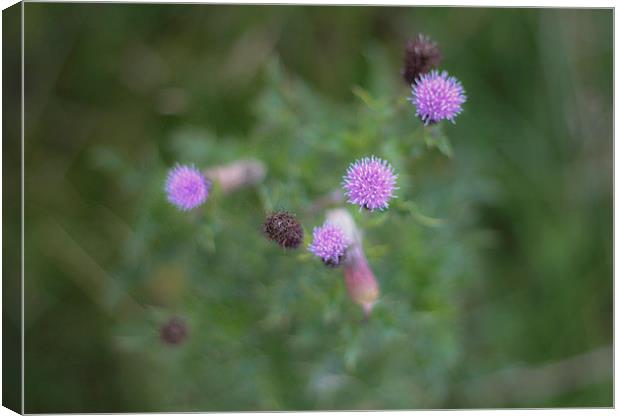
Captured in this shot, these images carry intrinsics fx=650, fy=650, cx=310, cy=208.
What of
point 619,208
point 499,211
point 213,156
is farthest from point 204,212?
point 499,211

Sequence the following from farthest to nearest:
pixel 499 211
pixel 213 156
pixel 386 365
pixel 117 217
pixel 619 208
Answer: pixel 499 211 < pixel 117 217 < pixel 386 365 < pixel 213 156 < pixel 619 208

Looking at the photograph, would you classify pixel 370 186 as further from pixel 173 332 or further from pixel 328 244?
pixel 173 332

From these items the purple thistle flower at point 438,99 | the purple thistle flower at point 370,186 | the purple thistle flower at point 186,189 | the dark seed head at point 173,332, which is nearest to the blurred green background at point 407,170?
the dark seed head at point 173,332

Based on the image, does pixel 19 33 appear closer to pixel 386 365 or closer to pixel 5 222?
pixel 5 222

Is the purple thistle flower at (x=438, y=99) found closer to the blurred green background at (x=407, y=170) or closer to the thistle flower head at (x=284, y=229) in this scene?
the thistle flower head at (x=284, y=229)

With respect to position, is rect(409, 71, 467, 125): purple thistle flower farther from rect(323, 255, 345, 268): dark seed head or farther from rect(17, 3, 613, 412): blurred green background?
rect(17, 3, 613, 412): blurred green background

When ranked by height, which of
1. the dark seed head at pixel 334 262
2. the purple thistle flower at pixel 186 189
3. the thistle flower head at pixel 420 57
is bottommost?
the dark seed head at pixel 334 262
